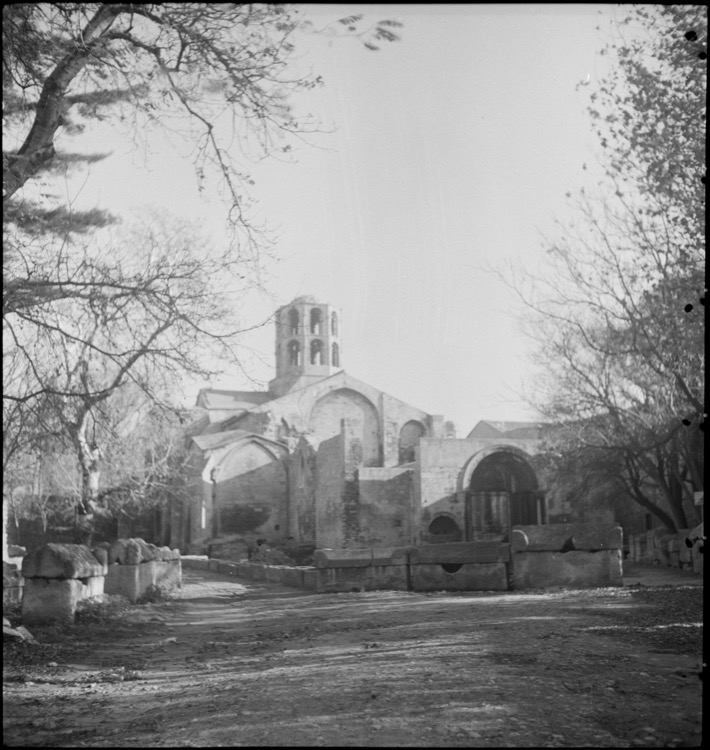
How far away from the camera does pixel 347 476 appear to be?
31.1 meters

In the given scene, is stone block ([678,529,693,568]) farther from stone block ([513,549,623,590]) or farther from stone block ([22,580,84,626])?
stone block ([22,580,84,626])

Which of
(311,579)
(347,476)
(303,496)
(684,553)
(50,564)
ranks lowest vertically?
(311,579)

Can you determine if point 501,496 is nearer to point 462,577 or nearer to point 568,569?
point 462,577

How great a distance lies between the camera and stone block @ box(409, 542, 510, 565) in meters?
14.6

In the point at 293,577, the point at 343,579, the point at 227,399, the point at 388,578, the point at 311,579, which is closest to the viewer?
the point at 388,578

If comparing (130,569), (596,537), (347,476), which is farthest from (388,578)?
(347,476)

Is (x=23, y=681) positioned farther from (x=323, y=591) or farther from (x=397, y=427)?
(x=397, y=427)

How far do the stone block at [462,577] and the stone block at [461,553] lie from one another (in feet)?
0.29

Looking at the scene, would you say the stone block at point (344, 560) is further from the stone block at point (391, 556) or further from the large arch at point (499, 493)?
the large arch at point (499, 493)

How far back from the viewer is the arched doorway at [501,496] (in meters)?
31.9

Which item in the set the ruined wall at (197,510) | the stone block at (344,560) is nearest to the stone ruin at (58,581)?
the stone block at (344,560)

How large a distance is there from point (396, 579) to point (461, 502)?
16820mm

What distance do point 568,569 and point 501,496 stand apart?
61.2ft

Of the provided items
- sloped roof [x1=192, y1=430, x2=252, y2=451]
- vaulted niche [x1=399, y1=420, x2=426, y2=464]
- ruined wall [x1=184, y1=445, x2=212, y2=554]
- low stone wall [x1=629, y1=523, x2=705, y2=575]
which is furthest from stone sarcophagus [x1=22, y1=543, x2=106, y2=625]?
vaulted niche [x1=399, y1=420, x2=426, y2=464]
